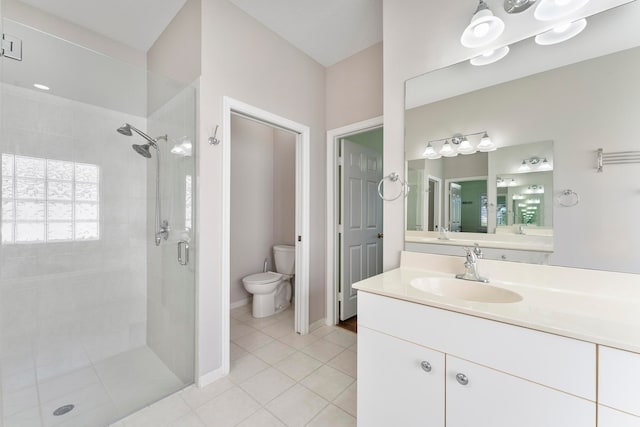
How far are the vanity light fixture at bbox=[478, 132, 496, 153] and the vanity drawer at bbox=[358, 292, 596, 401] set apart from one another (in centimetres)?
97

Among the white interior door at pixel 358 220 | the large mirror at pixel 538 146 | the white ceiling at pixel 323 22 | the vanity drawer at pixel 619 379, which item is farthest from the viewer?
the white interior door at pixel 358 220

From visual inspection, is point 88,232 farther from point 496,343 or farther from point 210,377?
point 496,343

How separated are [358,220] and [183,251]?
181 cm

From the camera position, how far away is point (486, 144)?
1425mm

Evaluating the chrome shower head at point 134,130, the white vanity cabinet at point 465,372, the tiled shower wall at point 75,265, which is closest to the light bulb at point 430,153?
the white vanity cabinet at point 465,372

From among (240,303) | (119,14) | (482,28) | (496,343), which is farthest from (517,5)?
(240,303)

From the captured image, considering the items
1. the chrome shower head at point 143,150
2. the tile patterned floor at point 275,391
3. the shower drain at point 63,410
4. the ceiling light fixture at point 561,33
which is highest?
the ceiling light fixture at point 561,33

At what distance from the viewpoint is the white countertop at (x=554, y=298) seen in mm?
789

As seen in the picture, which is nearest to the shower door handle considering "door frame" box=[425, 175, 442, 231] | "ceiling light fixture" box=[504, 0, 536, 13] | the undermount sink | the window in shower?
the window in shower

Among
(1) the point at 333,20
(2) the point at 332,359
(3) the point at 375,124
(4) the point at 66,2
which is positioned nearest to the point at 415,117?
(3) the point at 375,124

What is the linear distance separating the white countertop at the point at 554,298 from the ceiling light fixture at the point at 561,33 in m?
1.09

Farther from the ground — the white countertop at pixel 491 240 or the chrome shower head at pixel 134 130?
the chrome shower head at pixel 134 130

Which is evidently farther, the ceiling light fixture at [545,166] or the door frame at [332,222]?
the door frame at [332,222]

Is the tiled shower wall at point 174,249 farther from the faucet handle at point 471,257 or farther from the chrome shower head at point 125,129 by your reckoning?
the faucet handle at point 471,257
